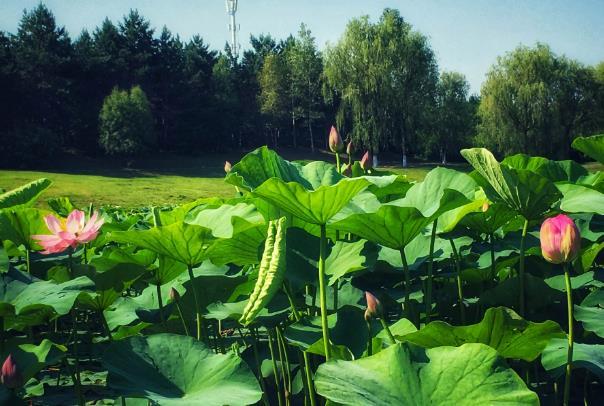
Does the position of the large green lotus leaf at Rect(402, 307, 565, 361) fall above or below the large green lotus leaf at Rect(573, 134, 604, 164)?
below

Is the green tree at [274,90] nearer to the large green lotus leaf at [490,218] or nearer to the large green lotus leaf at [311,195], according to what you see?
the large green lotus leaf at [490,218]

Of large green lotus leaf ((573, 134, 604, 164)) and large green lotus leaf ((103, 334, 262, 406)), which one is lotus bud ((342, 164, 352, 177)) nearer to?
large green lotus leaf ((573, 134, 604, 164))

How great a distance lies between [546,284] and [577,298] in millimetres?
378

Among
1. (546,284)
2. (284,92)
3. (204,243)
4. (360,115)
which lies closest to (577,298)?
(546,284)

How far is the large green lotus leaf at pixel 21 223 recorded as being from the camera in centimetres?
136

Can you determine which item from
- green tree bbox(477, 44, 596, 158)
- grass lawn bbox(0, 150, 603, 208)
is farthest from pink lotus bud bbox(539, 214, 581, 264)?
green tree bbox(477, 44, 596, 158)

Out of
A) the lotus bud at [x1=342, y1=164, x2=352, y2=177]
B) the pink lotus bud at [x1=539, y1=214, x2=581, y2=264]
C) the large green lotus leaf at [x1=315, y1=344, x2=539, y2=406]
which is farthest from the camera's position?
the lotus bud at [x1=342, y1=164, x2=352, y2=177]

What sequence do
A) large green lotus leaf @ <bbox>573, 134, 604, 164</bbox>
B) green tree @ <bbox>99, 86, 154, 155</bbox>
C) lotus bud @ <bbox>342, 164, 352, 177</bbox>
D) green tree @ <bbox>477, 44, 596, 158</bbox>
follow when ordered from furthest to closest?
green tree @ <bbox>99, 86, 154, 155</bbox> → green tree @ <bbox>477, 44, 596, 158</bbox> → lotus bud @ <bbox>342, 164, 352, 177</bbox> → large green lotus leaf @ <bbox>573, 134, 604, 164</bbox>

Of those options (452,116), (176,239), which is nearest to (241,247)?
(176,239)

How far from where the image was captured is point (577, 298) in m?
1.42

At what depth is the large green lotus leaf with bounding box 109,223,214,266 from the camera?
94cm

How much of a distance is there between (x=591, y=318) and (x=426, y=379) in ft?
1.41

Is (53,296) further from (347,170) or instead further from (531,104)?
(531,104)

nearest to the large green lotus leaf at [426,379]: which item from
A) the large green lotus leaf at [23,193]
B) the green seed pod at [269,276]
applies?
the green seed pod at [269,276]
